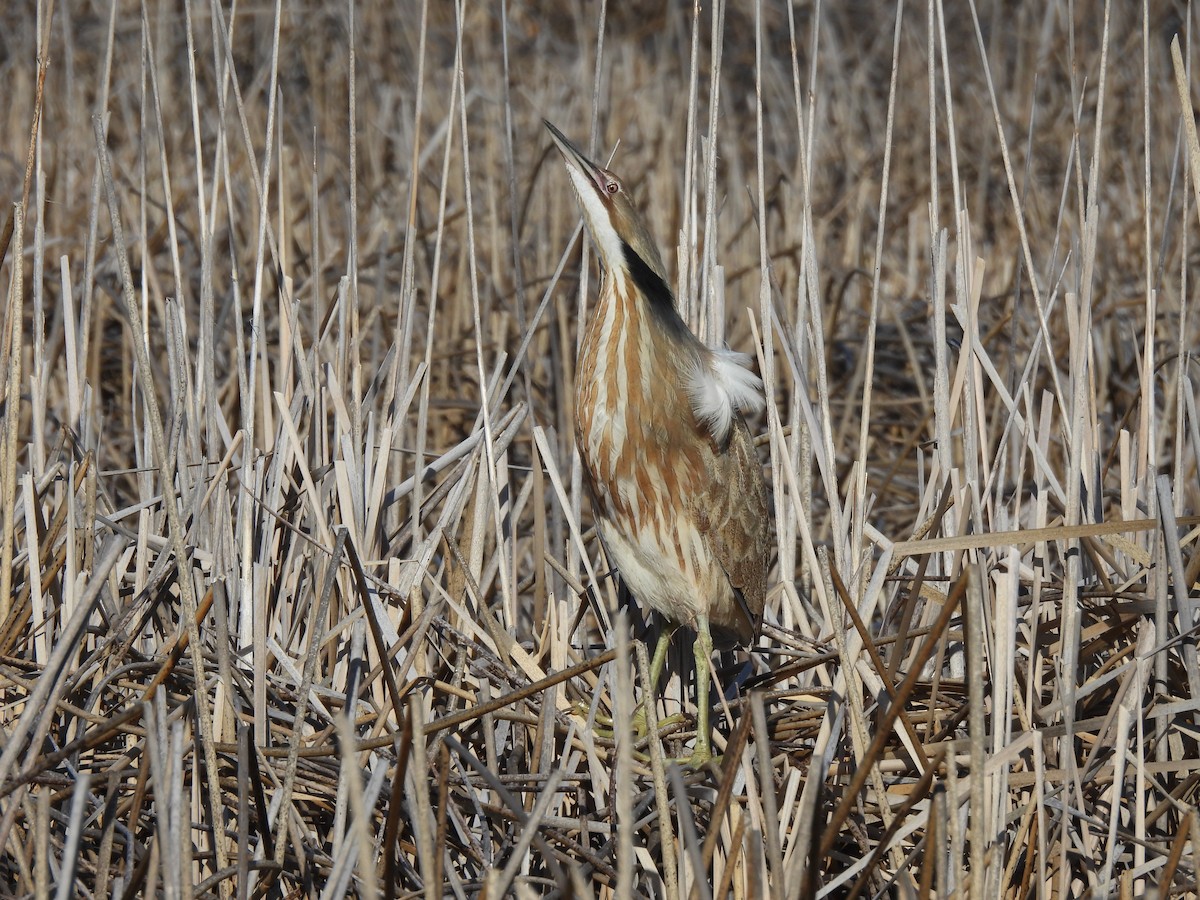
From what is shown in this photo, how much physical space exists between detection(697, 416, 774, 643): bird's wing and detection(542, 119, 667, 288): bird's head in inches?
13.9

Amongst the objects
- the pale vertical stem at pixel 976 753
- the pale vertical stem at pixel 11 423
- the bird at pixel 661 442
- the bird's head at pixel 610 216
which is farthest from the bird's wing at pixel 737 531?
the pale vertical stem at pixel 11 423

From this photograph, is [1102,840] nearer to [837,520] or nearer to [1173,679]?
[1173,679]

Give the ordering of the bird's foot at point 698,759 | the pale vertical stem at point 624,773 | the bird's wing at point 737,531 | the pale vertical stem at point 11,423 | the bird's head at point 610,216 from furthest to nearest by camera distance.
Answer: the bird's wing at point 737,531
the bird's head at point 610,216
the bird's foot at point 698,759
the pale vertical stem at point 11,423
the pale vertical stem at point 624,773

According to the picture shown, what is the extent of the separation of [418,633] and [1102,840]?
3.35 feet

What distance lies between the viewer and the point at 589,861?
1805 mm

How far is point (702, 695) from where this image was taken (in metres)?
2.21

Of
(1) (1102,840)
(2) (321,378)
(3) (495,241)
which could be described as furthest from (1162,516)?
(3) (495,241)

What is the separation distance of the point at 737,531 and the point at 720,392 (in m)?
0.26

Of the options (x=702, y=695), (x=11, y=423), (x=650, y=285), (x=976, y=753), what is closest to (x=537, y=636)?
(x=702, y=695)

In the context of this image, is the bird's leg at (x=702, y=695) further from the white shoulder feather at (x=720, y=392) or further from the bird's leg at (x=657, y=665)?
the white shoulder feather at (x=720, y=392)

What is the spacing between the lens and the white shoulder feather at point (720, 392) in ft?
7.45

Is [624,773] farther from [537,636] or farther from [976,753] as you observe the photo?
[537,636]

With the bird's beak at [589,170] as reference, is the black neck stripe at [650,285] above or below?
below

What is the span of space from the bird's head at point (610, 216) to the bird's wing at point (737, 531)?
353 mm
